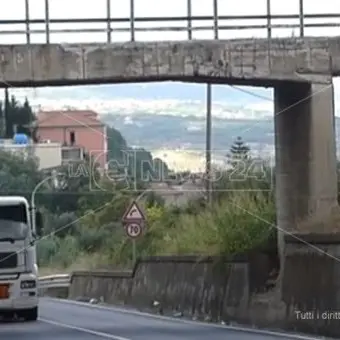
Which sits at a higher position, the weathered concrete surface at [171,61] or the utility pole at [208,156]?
the weathered concrete surface at [171,61]

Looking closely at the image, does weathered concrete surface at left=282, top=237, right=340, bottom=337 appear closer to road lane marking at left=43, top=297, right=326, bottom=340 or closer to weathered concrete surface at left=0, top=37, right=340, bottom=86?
road lane marking at left=43, top=297, right=326, bottom=340

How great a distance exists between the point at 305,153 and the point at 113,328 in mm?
5496

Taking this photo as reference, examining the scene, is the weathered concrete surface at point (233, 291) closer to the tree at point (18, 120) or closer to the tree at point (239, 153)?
the tree at point (239, 153)

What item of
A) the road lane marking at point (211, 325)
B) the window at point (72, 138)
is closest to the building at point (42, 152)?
the window at point (72, 138)

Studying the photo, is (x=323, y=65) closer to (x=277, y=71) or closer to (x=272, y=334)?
(x=277, y=71)

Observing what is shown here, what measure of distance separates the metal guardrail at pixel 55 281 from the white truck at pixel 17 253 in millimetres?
19056

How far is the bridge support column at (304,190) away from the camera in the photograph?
68.7ft

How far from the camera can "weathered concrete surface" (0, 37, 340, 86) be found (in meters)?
22.8

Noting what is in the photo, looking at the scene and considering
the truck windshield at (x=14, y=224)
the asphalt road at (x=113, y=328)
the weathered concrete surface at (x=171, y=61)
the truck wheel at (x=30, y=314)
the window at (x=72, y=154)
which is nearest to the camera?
the asphalt road at (x=113, y=328)

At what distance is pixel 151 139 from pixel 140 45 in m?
10.2

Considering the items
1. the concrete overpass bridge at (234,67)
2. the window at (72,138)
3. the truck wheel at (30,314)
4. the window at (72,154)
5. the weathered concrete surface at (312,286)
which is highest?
the concrete overpass bridge at (234,67)

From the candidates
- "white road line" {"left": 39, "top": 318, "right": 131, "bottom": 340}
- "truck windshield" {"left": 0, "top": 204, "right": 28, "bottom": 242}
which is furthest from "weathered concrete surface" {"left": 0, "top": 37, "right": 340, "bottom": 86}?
"white road line" {"left": 39, "top": 318, "right": 131, "bottom": 340}

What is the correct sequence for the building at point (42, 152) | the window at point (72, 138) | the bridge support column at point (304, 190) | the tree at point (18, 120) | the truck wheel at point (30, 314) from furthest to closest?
the tree at point (18, 120)
the building at point (42, 152)
the window at point (72, 138)
the truck wheel at point (30, 314)
the bridge support column at point (304, 190)

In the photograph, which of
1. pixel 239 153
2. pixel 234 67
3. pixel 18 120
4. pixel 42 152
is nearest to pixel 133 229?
pixel 239 153
